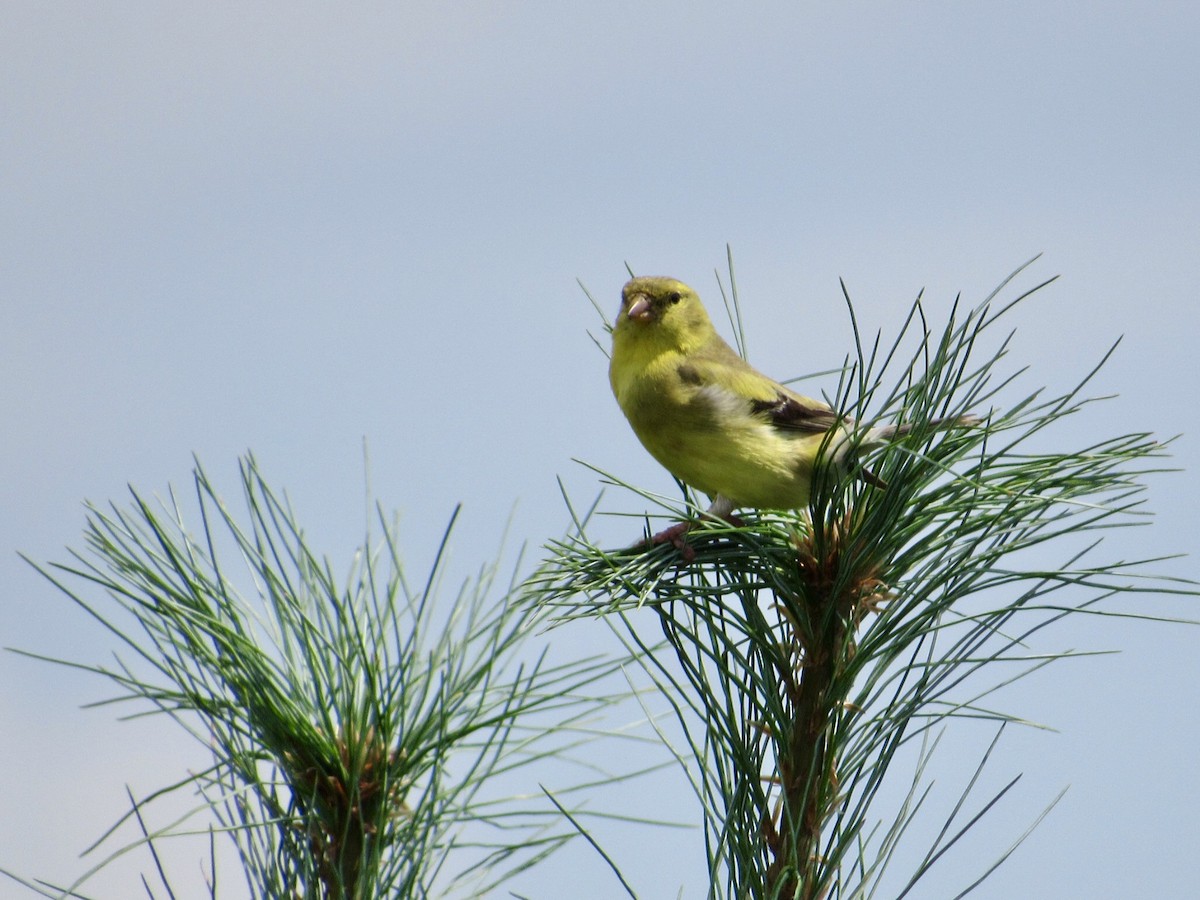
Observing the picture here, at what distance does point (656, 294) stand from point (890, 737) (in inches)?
77.2

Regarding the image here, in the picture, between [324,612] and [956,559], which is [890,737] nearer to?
[956,559]

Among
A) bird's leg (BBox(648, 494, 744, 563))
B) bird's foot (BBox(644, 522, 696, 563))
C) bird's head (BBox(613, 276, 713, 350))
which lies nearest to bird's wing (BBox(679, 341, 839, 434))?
bird's head (BBox(613, 276, 713, 350))

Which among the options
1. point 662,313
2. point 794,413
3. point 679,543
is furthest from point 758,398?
point 679,543

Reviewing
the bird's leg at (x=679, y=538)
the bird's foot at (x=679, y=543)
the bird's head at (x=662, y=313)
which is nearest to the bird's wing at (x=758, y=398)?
the bird's head at (x=662, y=313)

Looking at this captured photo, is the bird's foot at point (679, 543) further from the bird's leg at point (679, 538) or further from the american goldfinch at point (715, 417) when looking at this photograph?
the american goldfinch at point (715, 417)

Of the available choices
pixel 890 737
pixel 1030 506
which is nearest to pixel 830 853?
pixel 890 737

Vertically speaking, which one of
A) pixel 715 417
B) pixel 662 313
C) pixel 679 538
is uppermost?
pixel 662 313

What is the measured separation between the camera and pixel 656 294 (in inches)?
136

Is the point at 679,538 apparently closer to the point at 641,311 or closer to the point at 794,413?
the point at 794,413

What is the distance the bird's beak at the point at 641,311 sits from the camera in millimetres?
3375

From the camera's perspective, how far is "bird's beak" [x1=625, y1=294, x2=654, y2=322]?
338cm

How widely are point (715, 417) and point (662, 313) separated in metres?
0.64

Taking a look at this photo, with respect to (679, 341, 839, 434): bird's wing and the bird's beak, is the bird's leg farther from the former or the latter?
the bird's beak

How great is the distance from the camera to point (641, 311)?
133 inches
